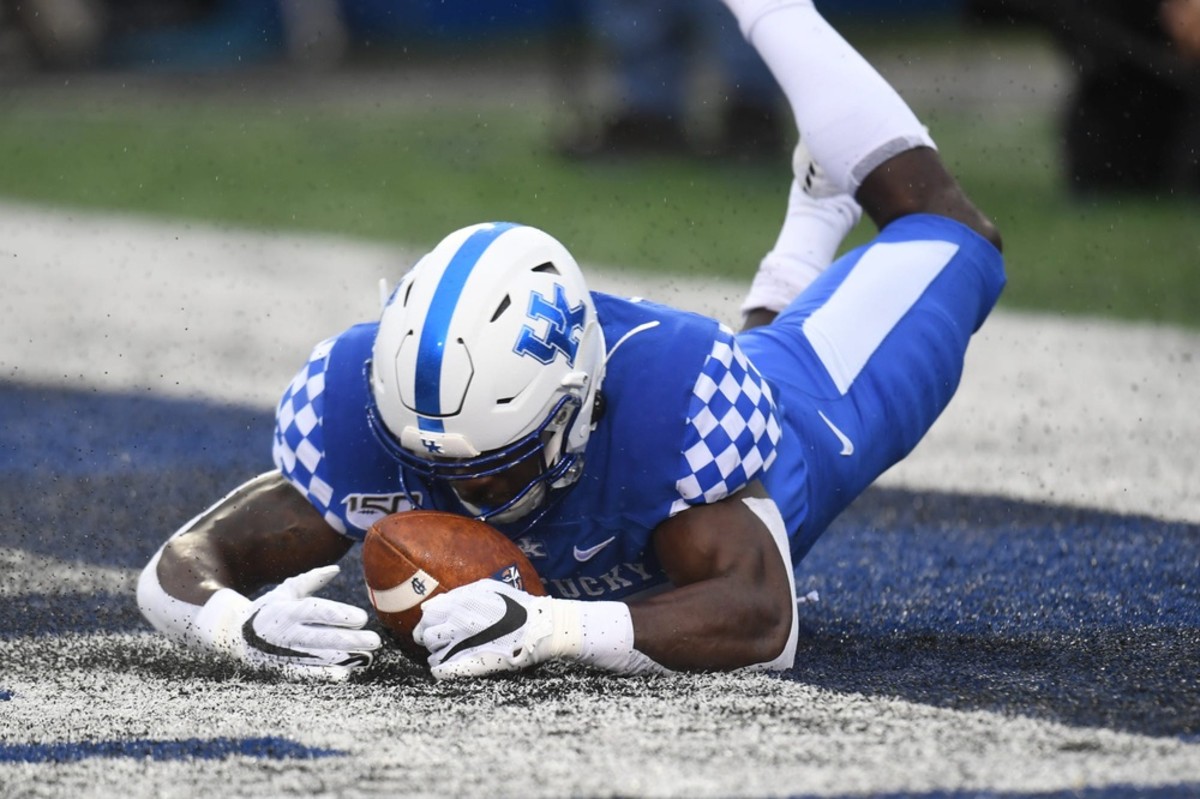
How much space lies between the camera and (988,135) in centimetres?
1403

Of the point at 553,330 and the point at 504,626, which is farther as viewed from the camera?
the point at 553,330

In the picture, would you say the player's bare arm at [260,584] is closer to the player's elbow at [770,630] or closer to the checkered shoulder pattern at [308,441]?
the checkered shoulder pattern at [308,441]

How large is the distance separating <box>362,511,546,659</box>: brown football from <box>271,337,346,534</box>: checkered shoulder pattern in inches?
8.4

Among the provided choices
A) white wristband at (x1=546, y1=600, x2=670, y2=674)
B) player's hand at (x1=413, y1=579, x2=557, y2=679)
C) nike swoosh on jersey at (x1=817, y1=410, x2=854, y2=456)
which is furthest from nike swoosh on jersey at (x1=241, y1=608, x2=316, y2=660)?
nike swoosh on jersey at (x1=817, y1=410, x2=854, y2=456)

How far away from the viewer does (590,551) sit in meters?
3.44

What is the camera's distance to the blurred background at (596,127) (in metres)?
10.3

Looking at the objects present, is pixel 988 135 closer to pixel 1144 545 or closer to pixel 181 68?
pixel 181 68

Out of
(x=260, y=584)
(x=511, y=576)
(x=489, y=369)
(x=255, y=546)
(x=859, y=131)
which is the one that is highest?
(x=859, y=131)

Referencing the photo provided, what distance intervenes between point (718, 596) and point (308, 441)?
84cm

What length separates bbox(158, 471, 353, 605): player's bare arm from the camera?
3.55 meters

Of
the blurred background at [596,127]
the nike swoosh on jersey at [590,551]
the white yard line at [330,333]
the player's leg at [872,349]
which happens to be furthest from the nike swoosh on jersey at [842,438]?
the blurred background at [596,127]

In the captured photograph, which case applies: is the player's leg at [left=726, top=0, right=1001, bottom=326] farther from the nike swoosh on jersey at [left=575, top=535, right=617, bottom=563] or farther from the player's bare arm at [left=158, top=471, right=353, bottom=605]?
the player's bare arm at [left=158, top=471, right=353, bottom=605]

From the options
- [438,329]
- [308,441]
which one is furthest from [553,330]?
[308,441]

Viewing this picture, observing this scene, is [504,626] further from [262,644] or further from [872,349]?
[872,349]
